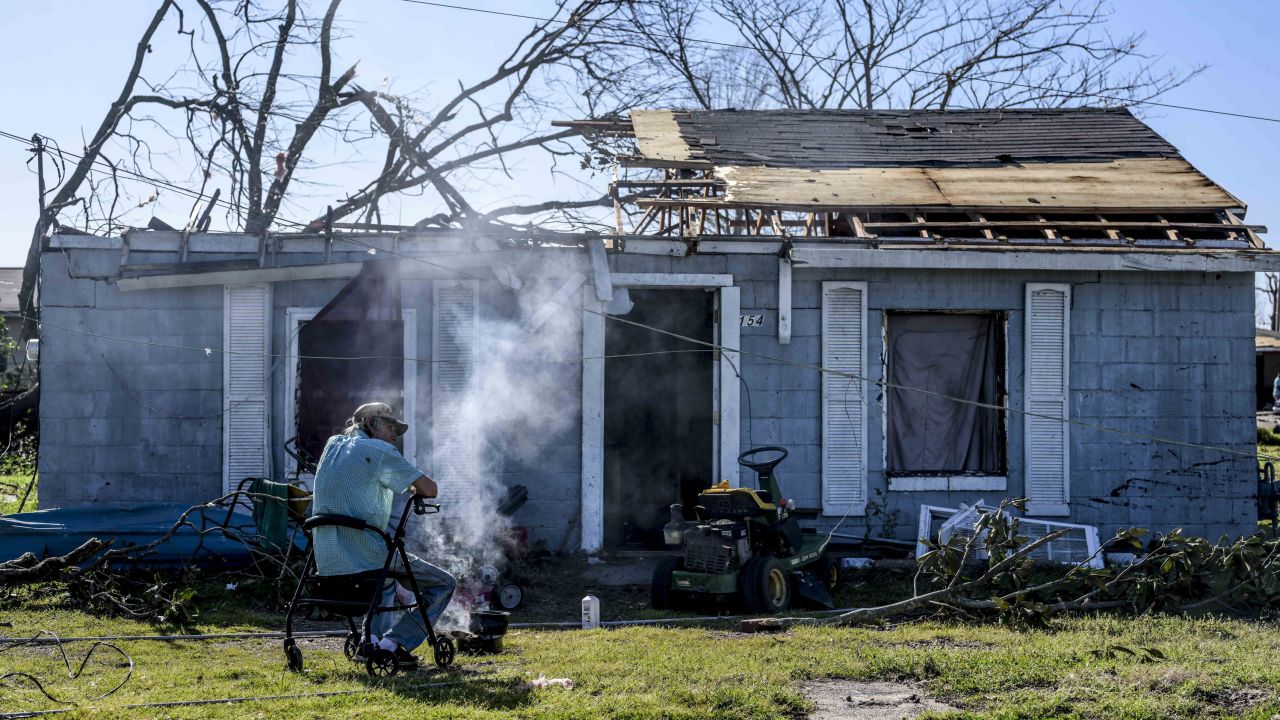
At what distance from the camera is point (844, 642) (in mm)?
7398

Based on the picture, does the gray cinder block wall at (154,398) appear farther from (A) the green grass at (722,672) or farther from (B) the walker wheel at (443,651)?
(B) the walker wheel at (443,651)

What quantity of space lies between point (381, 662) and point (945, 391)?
6920 millimetres

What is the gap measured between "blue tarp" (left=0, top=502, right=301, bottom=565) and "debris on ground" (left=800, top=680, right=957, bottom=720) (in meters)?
5.32

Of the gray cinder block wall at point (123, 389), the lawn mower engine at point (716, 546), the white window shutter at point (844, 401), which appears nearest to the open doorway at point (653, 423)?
the white window shutter at point (844, 401)

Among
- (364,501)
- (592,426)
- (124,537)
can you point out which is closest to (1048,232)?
(592,426)

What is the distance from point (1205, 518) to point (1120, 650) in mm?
5381

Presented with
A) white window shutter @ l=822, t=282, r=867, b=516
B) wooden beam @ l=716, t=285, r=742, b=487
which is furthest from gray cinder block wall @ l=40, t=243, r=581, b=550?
white window shutter @ l=822, t=282, r=867, b=516

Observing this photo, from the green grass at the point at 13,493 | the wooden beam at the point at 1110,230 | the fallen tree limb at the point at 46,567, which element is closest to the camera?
the fallen tree limb at the point at 46,567

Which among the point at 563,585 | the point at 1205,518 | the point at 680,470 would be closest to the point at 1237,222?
the point at 1205,518

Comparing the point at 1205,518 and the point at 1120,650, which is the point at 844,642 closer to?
the point at 1120,650

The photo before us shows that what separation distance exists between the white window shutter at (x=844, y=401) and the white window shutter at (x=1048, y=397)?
1622 millimetres

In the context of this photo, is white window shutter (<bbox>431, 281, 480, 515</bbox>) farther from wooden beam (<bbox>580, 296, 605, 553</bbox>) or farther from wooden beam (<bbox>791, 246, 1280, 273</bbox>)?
wooden beam (<bbox>791, 246, 1280, 273</bbox>)

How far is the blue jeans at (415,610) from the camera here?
21.5 feet

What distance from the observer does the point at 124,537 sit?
379 inches
